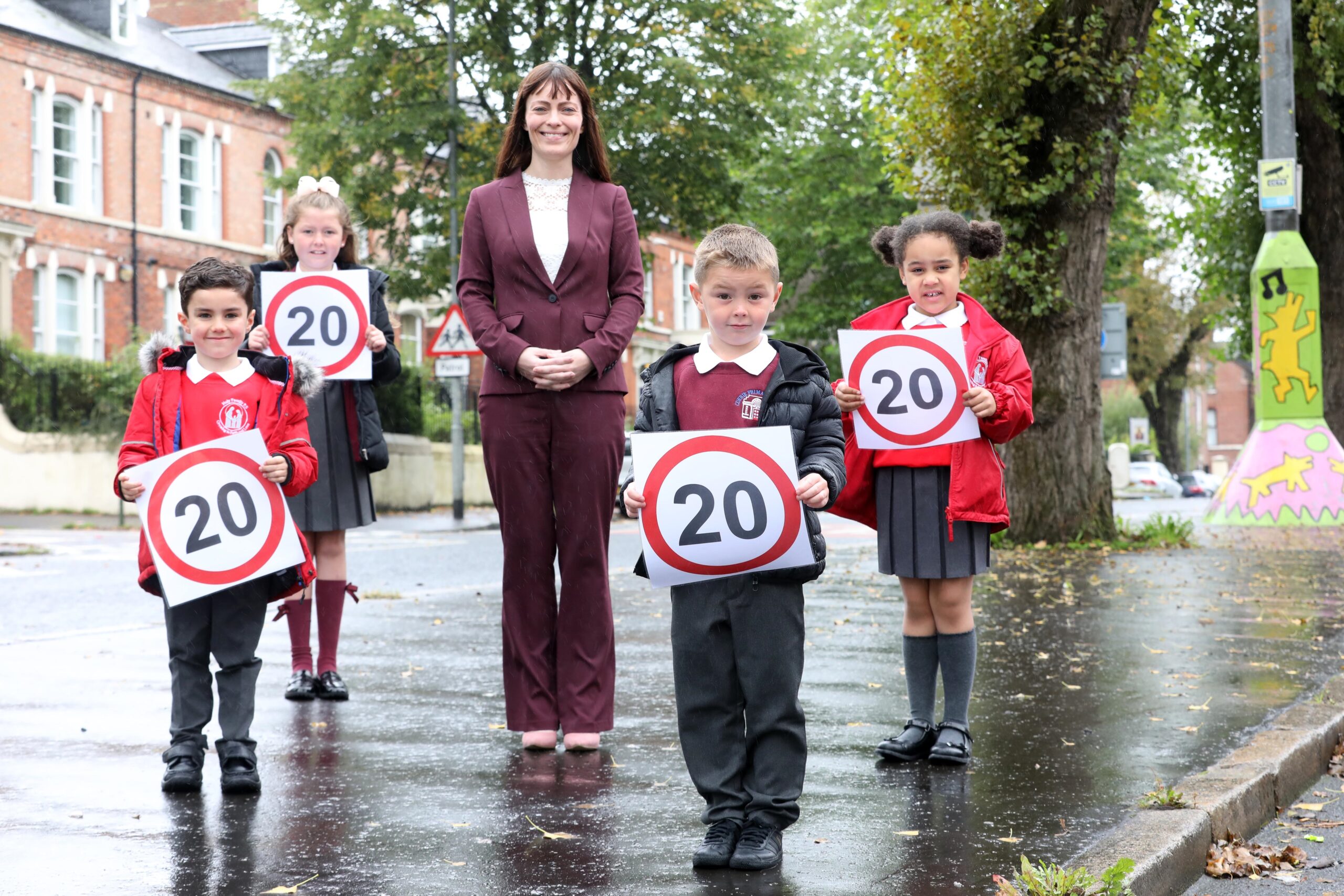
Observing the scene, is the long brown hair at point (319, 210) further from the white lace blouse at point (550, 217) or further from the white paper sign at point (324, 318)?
the white lace blouse at point (550, 217)

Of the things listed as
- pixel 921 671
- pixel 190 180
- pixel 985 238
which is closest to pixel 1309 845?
pixel 921 671

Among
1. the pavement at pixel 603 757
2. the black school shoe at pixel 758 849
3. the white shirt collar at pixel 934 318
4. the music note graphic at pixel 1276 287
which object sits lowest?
the pavement at pixel 603 757

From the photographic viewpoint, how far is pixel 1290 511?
15789 mm

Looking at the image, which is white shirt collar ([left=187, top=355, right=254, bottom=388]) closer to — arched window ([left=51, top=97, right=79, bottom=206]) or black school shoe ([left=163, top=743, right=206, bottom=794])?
black school shoe ([left=163, top=743, right=206, bottom=794])

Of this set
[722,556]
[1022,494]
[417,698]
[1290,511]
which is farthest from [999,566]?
[722,556]

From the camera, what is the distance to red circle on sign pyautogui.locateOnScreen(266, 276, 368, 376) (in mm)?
6012

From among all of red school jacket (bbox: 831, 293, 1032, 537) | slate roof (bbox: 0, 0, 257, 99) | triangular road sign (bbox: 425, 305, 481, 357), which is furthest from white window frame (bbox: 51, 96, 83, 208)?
red school jacket (bbox: 831, 293, 1032, 537)

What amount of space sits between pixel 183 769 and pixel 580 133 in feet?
8.04

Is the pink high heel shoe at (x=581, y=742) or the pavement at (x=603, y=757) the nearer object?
the pavement at (x=603, y=757)

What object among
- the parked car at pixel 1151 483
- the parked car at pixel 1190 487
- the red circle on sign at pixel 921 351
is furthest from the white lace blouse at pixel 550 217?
the parked car at pixel 1190 487

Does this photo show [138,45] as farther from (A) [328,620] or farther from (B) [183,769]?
(B) [183,769]

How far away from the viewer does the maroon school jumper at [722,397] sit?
379 centimetres

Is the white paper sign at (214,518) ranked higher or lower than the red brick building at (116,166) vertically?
lower

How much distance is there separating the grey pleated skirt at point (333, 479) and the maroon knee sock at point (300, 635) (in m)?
0.35
